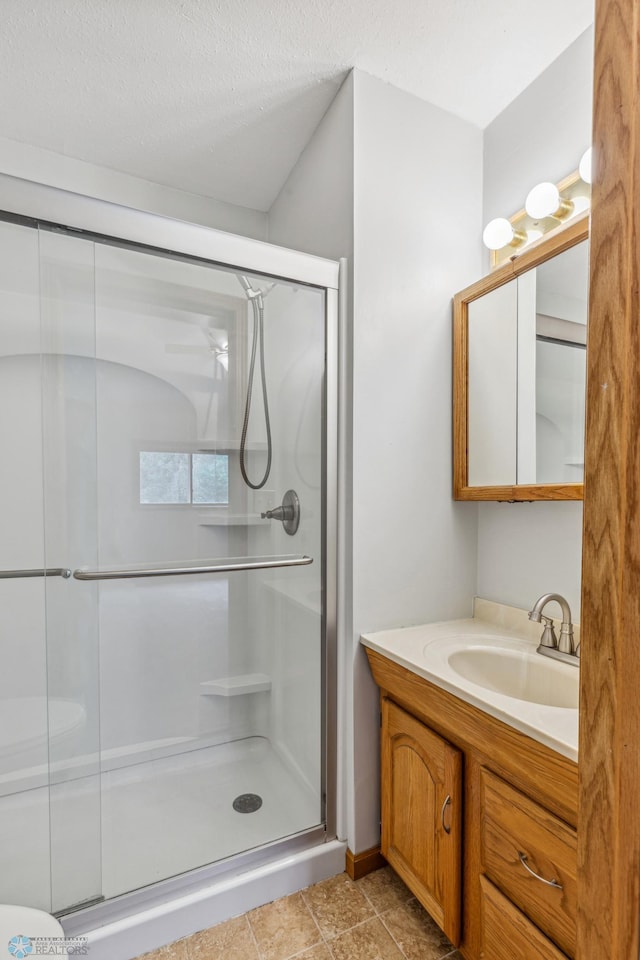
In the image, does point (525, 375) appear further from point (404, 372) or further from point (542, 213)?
point (542, 213)

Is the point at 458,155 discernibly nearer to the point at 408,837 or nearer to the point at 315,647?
the point at 315,647

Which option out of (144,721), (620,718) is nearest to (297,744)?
(144,721)

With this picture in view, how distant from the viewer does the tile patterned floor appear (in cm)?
122

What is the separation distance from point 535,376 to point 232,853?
66.4 inches

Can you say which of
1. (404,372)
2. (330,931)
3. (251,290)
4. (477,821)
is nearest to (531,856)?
(477,821)

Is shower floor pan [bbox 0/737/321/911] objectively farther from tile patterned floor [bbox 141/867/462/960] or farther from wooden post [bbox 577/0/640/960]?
wooden post [bbox 577/0/640/960]

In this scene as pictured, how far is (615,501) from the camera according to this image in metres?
0.47

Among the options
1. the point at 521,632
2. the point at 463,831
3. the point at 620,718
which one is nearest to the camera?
the point at 620,718

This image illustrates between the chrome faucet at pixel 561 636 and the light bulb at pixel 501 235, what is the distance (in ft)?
3.66

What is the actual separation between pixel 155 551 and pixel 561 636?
1.17m

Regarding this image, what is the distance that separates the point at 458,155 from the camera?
1.69 metres

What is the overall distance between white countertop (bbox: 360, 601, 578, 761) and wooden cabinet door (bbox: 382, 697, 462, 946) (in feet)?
0.59

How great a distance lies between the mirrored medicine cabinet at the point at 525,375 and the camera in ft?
4.30

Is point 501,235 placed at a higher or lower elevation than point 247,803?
higher
